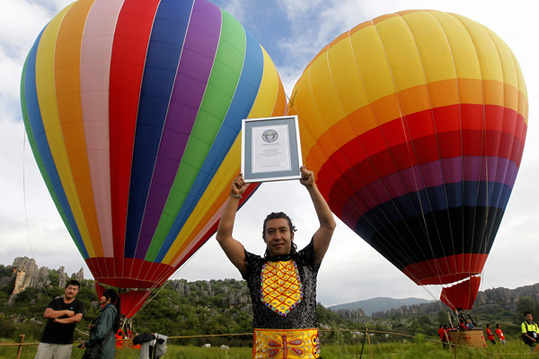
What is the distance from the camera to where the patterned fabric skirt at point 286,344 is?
204cm

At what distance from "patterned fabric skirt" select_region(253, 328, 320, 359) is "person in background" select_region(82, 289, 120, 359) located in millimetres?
3071

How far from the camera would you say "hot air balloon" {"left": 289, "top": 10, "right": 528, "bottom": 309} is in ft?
30.8

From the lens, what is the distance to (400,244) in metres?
10.1

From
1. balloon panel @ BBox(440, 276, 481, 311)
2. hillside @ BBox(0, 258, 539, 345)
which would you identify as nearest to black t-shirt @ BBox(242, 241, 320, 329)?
hillside @ BBox(0, 258, 539, 345)

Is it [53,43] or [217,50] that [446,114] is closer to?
[217,50]

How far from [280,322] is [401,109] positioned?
28.9 ft

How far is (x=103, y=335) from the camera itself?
4.22 m

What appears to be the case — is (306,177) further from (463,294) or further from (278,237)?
(463,294)

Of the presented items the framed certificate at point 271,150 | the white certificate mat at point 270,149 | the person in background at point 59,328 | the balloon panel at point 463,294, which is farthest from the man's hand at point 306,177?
the balloon panel at point 463,294

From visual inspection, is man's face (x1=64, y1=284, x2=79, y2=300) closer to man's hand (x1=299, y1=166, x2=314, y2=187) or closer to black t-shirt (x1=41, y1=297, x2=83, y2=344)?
black t-shirt (x1=41, y1=297, x2=83, y2=344)

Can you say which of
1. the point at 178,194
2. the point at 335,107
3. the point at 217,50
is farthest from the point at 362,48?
the point at 178,194

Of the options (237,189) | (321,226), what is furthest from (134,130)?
(321,226)

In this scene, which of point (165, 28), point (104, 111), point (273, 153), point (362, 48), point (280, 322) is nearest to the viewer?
point (280, 322)

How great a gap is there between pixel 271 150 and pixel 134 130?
737 cm
